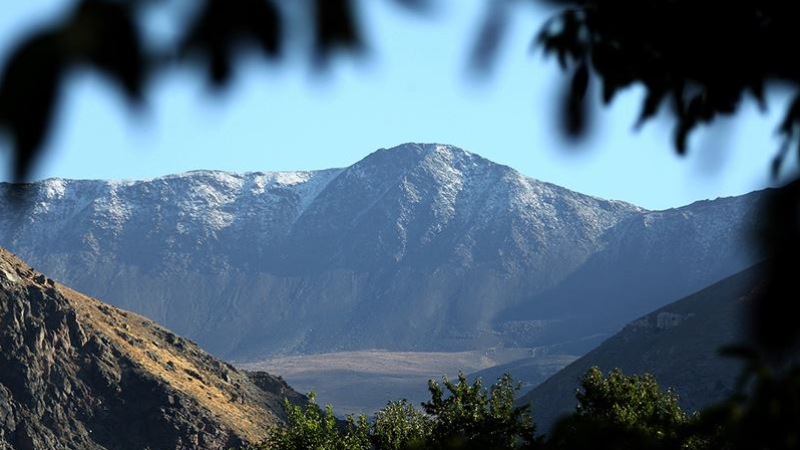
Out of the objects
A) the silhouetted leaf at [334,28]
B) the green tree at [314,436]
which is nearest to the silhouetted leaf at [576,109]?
the silhouetted leaf at [334,28]

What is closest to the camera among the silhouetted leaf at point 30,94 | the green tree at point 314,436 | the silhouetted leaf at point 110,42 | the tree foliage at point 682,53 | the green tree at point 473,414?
the silhouetted leaf at point 30,94

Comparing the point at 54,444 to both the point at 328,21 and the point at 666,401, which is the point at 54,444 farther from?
the point at 328,21

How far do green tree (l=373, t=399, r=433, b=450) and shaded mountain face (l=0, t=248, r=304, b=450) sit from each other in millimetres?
80066

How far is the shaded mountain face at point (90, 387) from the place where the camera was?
465 ft

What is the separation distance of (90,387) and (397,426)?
3960 inches

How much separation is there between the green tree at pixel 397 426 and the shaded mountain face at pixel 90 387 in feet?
263

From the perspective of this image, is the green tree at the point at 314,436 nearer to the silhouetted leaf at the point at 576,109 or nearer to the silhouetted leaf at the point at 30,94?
the silhouetted leaf at the point at 576,109

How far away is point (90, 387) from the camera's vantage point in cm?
15175

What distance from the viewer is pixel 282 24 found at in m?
3.61

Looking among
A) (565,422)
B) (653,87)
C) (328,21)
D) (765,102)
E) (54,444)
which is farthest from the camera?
(54,444)

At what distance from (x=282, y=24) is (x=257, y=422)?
535 ft

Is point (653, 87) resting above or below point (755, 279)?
above

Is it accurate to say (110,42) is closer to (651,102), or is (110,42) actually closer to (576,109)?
(576,109)

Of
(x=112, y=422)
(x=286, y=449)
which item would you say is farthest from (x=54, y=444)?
(x=286, y=449)
